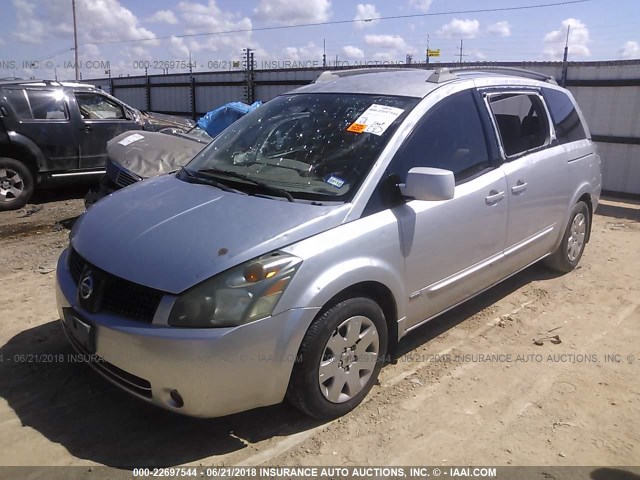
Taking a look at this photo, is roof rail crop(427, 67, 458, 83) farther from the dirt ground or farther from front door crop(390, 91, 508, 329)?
the dirt ground

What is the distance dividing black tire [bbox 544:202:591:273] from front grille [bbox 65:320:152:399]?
13.0ft

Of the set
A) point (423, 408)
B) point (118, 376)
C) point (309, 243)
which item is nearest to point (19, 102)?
point (118, 376)

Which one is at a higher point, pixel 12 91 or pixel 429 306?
pixel 12 91

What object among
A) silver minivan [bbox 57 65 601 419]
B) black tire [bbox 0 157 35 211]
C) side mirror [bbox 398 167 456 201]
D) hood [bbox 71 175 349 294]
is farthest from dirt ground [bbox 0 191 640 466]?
black tire [bbox 0 157 35 211]

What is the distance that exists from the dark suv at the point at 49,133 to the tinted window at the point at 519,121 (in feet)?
20.9

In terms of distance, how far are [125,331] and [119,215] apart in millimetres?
872

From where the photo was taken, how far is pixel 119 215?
3.24 meters

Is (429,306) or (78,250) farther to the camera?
(429,306)

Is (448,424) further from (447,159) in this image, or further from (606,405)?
(447,159)

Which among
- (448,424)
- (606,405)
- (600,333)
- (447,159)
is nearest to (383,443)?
(448,424)

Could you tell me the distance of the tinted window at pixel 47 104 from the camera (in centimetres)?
809

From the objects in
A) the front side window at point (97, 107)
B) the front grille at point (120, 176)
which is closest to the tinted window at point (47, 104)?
the front side window at point (97, 107)

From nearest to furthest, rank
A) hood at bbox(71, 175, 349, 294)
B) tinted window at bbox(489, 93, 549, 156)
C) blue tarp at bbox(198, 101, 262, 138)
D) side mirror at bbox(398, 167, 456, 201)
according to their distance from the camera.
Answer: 1. hood at bbox(71, 175, 349, 294)
2. side mirror at bbox(398, 167, 456, 201)
3. tinted window at bbox(489, 93, 549, 156)
4. blue tarp at bbox(198, 101, 262, 138)

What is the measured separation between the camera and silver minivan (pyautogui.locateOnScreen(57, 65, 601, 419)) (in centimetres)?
261
